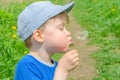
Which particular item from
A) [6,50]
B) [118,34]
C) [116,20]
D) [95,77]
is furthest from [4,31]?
[116,20]

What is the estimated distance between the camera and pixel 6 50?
4.98 metres

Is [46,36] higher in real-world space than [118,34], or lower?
higher

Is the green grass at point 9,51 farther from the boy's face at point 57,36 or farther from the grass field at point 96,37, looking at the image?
the boy's face at point 57,36

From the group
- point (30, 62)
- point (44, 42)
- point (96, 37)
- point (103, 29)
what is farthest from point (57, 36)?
point (103, 29)

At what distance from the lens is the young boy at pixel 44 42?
2.18 meters

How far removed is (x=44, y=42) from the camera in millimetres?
2283

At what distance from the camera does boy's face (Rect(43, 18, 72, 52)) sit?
7.27 feet

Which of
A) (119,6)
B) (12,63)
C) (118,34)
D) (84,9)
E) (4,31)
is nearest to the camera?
(12,63)

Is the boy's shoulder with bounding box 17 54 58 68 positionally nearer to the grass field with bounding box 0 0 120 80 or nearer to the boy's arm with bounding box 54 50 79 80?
the boy's arm with bounding box 54 50 79 80

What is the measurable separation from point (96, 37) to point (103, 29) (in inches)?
22.8

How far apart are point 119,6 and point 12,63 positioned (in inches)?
196

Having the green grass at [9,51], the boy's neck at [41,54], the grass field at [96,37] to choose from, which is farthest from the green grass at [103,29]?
the boy's neck at [41,54]

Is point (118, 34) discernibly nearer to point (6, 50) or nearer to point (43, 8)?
point (6, 50)

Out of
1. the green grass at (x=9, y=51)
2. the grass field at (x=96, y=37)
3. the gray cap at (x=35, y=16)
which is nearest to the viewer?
the gray cap at (x=35, y=16)
